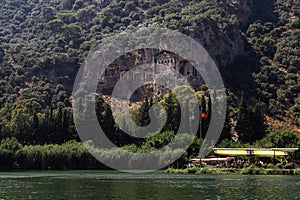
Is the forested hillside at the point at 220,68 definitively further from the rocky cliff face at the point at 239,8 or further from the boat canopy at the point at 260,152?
the boat canopy at the point at 260,152

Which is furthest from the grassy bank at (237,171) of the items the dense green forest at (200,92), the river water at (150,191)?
the river water at (150,191)

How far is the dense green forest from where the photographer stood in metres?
111

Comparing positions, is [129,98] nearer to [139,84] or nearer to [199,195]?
[139,84]

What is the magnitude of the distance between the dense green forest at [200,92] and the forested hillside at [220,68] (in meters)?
0.20

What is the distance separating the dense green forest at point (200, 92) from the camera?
11069 cm

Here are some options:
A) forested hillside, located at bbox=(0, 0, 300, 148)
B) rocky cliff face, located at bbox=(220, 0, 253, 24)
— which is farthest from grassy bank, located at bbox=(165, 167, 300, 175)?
rocky cliff face, located at bbox=(220, 0, 253, 24)

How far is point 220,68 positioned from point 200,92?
15839 mm

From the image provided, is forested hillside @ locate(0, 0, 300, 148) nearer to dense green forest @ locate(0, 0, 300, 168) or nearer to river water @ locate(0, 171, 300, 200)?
dense green forest @ locate(0, 0, 300, 168)

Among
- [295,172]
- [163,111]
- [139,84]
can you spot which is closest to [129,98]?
[139,84]

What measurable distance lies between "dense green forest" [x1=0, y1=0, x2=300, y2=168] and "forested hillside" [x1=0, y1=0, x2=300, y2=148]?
20cm

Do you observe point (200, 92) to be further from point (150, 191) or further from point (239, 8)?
point (150, 191)

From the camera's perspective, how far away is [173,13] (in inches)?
7470

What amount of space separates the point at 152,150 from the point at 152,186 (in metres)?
42.5

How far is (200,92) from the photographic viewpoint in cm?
14438
